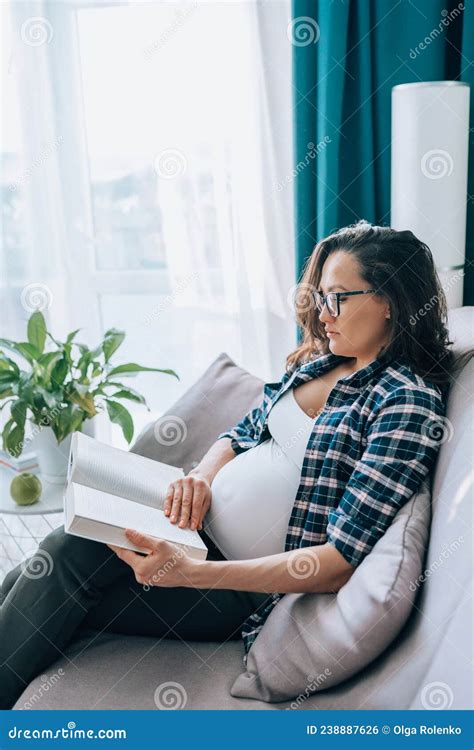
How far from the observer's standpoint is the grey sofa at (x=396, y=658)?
1.04 meters

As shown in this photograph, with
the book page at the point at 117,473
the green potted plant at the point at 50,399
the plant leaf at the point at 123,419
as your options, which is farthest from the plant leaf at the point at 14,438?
the book page at the point at 117,473

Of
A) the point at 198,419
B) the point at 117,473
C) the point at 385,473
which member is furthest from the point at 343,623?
the point at 198,419

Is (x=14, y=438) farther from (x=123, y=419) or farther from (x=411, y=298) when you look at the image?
(x=411, y=298)

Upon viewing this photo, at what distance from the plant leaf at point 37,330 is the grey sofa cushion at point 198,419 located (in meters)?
0.37

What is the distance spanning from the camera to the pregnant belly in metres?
1.46

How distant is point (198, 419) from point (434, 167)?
34.0 inches

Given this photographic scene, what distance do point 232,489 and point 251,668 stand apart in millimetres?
340

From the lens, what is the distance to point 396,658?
1.14 meters

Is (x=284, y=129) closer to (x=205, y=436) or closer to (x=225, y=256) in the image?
(x=225, y=256)

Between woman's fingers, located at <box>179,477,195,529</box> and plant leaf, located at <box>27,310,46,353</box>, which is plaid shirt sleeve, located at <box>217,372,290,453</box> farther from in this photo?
plant leaf, located at <box>27,310,46,353</box>

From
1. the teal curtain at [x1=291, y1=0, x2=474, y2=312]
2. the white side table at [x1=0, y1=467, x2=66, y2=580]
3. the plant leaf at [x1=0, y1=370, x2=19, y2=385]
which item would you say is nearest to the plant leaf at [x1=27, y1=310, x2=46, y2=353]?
the plant leaf at [x1=0, y1=370, x2=19, y2=385]

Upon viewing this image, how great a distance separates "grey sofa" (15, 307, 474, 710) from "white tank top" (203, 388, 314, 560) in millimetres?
185

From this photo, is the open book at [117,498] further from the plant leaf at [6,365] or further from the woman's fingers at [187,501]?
the plant leaf at [6,365]

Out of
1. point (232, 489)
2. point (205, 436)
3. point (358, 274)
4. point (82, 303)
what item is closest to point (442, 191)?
point (358, 274)
